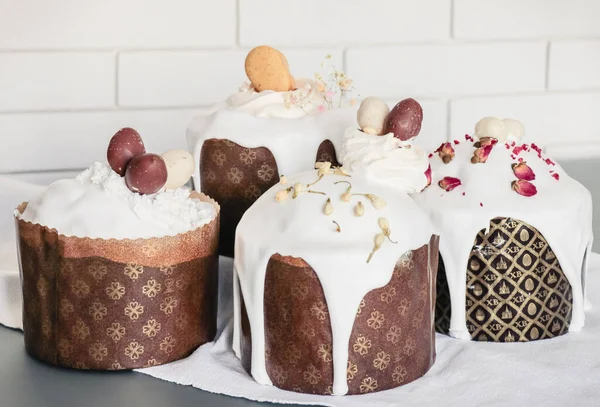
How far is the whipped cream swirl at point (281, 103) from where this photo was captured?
1.23 m

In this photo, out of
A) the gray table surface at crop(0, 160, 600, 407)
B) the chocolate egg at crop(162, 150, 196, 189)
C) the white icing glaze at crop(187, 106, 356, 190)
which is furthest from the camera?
the white icing glaze at crop(187, 106, 356, 190)

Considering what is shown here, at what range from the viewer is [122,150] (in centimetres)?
106

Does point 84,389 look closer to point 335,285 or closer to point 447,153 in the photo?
point 335,285

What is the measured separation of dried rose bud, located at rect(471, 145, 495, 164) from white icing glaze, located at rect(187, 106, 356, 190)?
0.53 ft

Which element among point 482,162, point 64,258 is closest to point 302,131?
point 482,162

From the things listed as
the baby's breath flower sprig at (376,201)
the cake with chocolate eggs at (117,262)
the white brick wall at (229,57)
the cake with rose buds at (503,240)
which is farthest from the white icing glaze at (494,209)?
the white brick wall at (229,57)

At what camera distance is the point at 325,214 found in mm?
1001

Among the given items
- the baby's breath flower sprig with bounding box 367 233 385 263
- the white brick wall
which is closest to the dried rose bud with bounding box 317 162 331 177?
the baby's breath flower sprig with bounding box 367 233 385 263

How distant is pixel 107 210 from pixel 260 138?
235 millimetres

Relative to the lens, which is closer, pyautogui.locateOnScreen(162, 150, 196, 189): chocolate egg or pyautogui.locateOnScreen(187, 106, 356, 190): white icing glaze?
pyautogui.locateOnScreen(162, 150, 196, 189): chocolate egg

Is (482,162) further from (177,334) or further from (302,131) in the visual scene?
(177,334)

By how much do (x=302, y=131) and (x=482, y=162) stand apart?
0.21 meters

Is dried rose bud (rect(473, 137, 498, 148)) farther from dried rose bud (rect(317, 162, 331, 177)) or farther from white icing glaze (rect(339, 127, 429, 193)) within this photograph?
dried rose bud (rect(317, 162, 331, 177))

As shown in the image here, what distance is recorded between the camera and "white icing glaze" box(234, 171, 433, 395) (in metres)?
0.98
